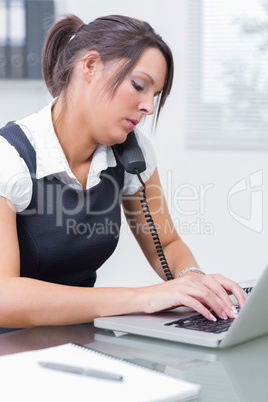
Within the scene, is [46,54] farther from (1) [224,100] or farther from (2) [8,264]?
(1) [224,100]

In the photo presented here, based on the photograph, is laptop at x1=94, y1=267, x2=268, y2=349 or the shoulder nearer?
laptop at x1=94, y1=267, x2=268, y2=349

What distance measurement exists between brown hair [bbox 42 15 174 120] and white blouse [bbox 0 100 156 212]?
0.44ft

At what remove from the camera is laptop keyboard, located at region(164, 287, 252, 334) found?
94 cm

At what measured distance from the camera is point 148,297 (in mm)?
1038

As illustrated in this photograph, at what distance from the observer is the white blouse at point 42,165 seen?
127 cm

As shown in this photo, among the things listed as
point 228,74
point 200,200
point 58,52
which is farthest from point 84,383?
point 228,74

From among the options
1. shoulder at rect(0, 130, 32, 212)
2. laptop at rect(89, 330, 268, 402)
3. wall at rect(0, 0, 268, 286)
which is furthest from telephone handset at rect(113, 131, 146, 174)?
wall at rect(0, 0, 268, 286)

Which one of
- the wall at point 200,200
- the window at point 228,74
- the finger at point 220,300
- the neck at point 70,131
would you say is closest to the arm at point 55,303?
the finger at point 220,300

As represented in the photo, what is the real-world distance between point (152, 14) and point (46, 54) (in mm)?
1426

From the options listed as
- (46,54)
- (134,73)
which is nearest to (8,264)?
(134,73)

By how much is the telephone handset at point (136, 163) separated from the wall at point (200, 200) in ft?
4.19

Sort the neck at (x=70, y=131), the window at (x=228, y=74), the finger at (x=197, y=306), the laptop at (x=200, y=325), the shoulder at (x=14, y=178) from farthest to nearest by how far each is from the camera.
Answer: the window at (x=228, y=74)
the neck at (x=70, y=131)
the shoulder at (x=14, y=178)
the finger at (x=197, y=306)
the laptop at (x=200, y=325)

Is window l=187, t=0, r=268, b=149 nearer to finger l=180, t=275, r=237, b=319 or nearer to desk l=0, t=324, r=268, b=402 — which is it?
finger l=180, t=275, r=237, b=319

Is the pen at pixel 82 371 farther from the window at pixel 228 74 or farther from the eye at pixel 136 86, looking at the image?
the window at pixel 228 74
